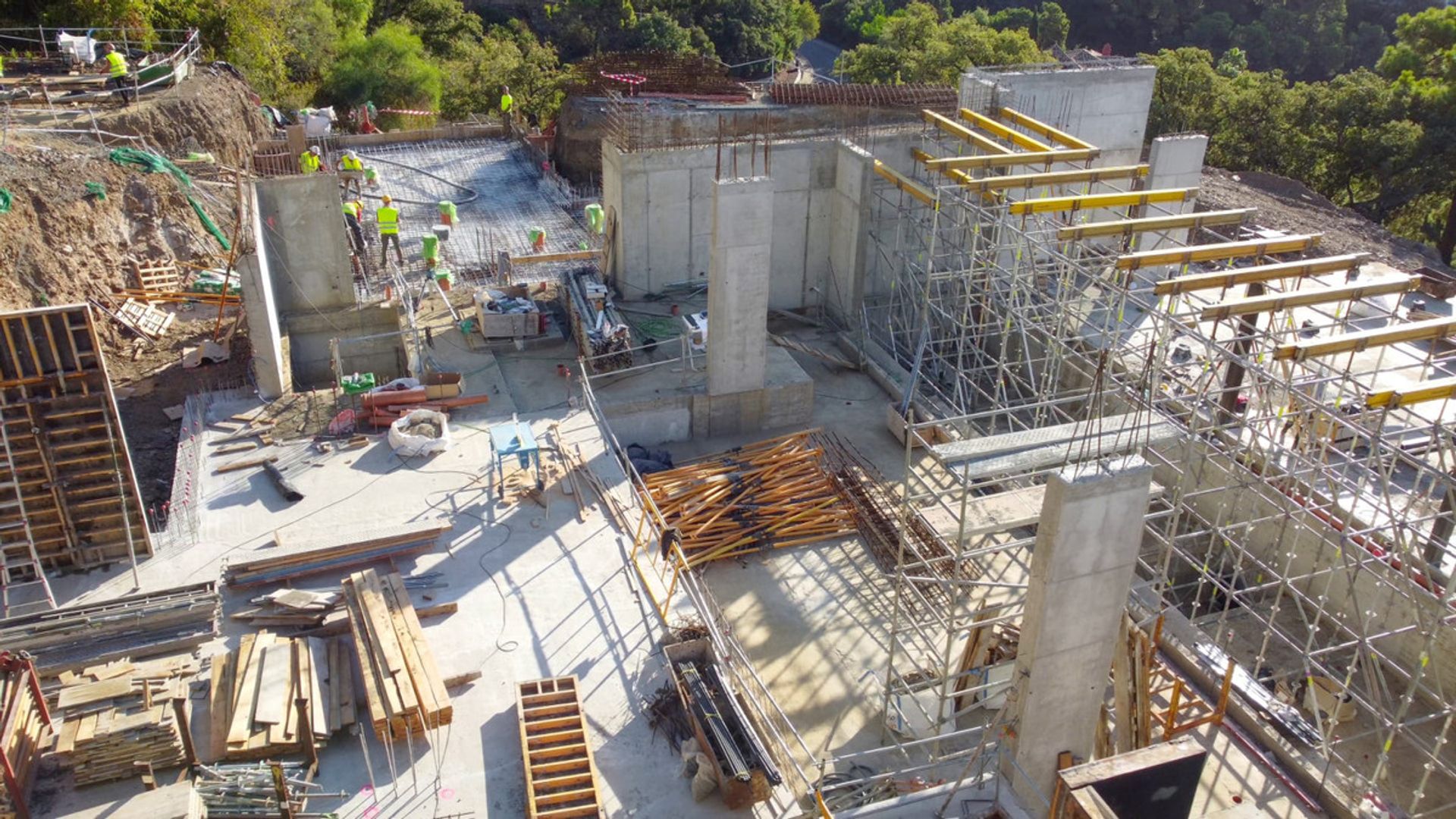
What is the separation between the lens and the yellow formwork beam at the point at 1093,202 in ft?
57.4

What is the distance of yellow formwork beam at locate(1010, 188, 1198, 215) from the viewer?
1748cm

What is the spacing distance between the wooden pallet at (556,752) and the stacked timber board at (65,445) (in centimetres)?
669

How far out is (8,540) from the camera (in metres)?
14.7

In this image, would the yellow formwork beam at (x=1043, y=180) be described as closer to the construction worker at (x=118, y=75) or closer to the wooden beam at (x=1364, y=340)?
the wooden beam at (x=1364, y=340)

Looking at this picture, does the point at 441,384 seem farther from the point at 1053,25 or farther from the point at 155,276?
the point at 1053,25

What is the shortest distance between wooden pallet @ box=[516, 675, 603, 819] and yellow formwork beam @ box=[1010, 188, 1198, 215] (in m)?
10.6

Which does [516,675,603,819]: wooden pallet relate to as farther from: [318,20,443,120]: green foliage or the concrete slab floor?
[318,20,443,120]: green foliage

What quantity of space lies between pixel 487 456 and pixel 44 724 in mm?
7676

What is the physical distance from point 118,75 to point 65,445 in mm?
18121

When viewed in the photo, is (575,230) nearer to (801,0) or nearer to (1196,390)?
(1196,390)

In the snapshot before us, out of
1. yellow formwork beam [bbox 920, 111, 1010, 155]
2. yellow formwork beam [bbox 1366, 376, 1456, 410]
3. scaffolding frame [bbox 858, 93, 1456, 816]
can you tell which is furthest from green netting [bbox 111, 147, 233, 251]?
yellow formwork beam [bbox 1366, 376, 1456, 410]

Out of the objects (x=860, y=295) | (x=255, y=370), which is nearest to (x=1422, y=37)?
(x=860, y=295)

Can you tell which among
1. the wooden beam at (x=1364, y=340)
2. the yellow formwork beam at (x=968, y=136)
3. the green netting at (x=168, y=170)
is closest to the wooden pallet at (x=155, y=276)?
the green netting at (x=168, y=170)


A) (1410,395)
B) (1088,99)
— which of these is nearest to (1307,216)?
(1088,99)
